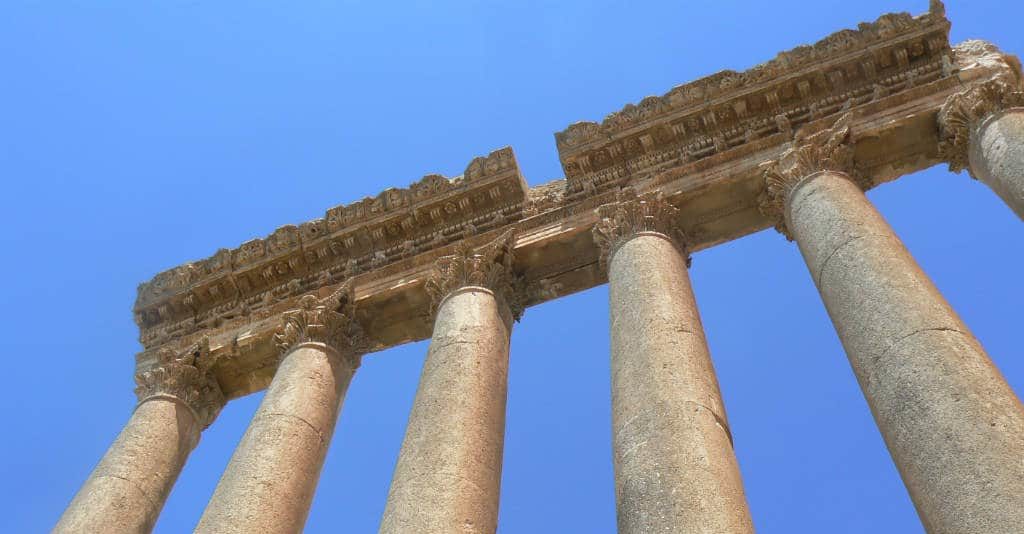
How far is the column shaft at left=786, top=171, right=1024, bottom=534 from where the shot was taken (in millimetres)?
9750

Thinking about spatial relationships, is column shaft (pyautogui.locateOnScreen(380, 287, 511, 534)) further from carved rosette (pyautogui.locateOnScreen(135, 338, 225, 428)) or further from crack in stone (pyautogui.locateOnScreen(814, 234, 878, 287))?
carved rosette (pyautogui.locateOnScreen(135, 338, 225, 428))

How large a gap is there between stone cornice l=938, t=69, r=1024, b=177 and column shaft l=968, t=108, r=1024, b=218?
0.24 m

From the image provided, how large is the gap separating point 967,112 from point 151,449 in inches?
693

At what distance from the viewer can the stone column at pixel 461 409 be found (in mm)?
13203

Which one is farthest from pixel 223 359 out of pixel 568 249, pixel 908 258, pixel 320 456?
pixel 908 258

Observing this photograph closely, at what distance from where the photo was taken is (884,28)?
68.4 ft

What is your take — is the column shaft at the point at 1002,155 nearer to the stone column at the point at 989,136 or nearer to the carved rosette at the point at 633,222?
the stone column at the point at 989,136

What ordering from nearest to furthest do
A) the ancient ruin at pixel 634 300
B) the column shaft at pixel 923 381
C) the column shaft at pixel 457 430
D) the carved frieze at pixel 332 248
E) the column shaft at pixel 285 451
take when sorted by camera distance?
the column shaft at pixel 923 381 → the ancient ruin at pixel 634 300 → the column shaft at pixel 457 430 → the column shaft at pixel 285 451 → the carved frieze at pixel 332 248

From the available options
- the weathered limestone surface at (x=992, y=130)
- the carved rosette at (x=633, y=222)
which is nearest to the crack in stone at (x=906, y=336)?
the weathered limestone surface at (x=992, y=130)

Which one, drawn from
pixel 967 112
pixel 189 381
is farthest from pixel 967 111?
pixel 189 381

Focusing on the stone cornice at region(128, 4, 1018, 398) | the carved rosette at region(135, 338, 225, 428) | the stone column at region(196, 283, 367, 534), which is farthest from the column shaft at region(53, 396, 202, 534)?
the stone column at region(196, 283, 367, 534)

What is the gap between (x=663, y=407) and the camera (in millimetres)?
12641

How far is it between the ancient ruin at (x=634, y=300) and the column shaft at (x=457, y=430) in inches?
1.8

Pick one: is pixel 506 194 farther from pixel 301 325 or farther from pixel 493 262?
pixel 301 325
